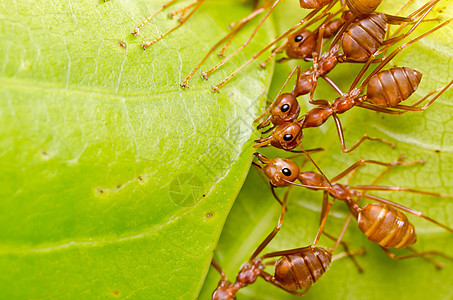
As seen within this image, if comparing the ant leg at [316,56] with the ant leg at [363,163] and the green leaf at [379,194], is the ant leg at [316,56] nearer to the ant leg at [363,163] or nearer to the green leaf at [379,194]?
the green leaf at [379,194]

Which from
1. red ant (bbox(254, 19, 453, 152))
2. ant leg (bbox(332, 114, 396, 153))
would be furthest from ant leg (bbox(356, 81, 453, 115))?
ant leg (bbox(332, 114, 396, 153))

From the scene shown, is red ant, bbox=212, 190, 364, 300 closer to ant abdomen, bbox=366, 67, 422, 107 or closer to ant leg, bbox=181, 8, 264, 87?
ant abdomen, bbox=366, 67, 422, 107

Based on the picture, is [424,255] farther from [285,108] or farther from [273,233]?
[285,108]

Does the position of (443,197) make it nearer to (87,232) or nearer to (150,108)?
(150,108)

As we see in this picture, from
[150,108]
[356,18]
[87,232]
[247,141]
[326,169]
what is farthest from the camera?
[326,169]

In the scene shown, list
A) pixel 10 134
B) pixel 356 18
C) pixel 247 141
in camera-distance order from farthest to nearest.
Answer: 1. pixel 356 18
2. pixel 247 141
3. pixel 10 134

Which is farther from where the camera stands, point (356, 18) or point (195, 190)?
point (356, 18)

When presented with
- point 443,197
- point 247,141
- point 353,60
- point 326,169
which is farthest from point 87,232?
point 443,197

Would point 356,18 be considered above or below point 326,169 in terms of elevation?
above
